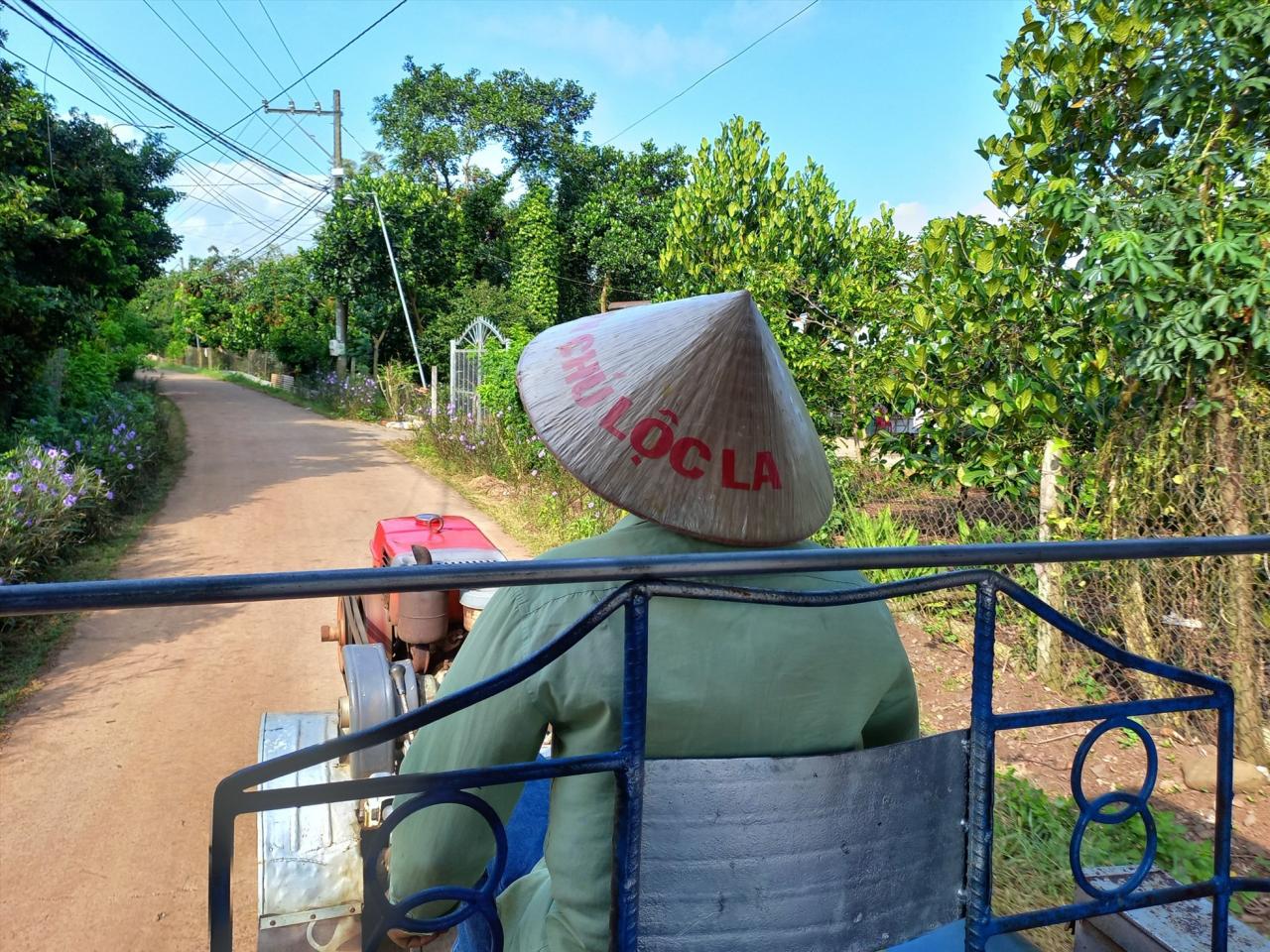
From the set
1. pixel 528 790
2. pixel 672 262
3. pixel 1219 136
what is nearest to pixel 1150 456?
pixel 1219 136

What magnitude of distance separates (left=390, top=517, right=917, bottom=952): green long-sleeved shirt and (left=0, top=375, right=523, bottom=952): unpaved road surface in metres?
2.31

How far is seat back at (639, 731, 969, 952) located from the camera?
1.06m

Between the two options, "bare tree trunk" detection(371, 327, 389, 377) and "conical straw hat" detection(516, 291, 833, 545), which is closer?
"conical straw hat" detection(516, 291, 833, 545)

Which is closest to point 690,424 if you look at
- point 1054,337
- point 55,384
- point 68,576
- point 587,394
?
point 587,394

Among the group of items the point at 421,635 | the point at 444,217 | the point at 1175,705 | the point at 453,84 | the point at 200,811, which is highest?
the point at 453,84

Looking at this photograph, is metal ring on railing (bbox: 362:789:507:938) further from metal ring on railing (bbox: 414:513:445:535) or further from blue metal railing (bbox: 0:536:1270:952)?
metal ring on railing (bbox: 414:513:445:535)

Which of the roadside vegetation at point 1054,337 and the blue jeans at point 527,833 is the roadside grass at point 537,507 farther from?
the blue jeans at point 527,833

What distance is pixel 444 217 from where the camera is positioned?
A: 2172 centimetres

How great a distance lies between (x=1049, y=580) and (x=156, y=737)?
435 centimetres

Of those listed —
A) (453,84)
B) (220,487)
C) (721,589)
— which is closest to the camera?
(721,589)

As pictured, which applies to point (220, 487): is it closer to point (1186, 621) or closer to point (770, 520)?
point (1186, 621)

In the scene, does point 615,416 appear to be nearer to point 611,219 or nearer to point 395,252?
point 395,252

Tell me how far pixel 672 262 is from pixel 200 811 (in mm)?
→ 6375

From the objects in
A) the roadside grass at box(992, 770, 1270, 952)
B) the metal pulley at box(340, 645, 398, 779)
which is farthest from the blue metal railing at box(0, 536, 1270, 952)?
the roadside grass at box(992, 770, 1270, 952)
